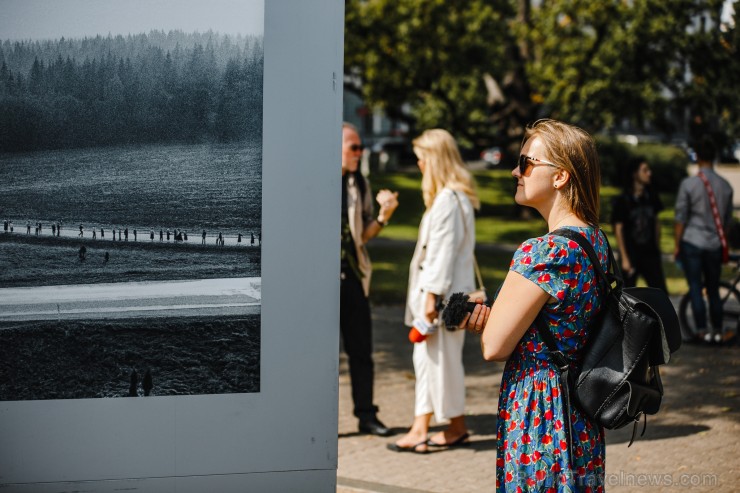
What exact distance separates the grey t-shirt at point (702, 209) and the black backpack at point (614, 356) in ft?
22.7

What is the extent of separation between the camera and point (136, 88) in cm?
409

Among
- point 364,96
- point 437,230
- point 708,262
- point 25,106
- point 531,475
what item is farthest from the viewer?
point 364,96

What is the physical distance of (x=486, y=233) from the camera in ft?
73.7

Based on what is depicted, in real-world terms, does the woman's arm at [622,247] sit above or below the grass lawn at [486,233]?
above

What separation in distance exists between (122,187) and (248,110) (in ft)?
1.94

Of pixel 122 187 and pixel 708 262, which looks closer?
pixel 122 187

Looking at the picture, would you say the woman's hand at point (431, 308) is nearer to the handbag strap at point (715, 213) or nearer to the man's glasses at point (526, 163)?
the man's glasses at point (526, 163)

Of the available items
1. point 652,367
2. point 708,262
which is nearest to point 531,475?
point 652,367

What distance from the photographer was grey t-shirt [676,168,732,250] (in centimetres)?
1004

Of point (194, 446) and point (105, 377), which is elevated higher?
point (105, 377)

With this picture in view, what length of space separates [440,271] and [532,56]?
21058 mm

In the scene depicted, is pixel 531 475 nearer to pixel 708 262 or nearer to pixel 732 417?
pixel 732 417

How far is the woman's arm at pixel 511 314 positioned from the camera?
3.37 meters

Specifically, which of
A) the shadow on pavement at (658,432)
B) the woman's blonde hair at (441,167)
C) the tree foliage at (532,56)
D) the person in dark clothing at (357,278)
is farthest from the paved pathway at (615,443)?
the tree foliage at (532,56)
